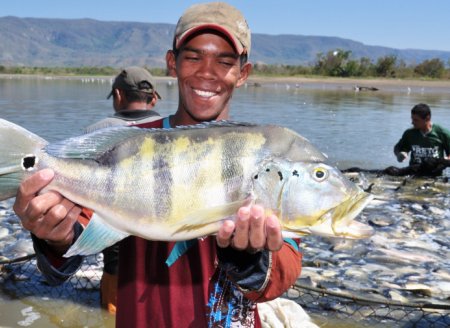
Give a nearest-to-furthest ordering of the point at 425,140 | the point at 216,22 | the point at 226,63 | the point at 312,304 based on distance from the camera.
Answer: the point at 216,22 → the point at 226,63 → the point at 312,304 → the point at 425,140

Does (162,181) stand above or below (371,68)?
below

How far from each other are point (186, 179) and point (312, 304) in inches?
149

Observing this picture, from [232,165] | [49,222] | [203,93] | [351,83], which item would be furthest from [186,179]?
[351,83]

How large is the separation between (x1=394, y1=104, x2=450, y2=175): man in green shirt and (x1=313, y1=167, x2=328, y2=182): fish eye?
1096 centimetres

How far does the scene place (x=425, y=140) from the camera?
12961mm

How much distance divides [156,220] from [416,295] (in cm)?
467

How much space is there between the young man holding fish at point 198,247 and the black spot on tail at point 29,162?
0.19 feet

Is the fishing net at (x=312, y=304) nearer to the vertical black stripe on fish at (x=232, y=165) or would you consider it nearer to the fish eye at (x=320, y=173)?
the fish eye at (x=320, y=173)

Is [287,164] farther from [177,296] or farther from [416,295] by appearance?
[416,295]

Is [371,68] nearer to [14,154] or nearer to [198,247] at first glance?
[198,247]

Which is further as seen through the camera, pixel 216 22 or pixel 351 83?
pixel 351 83

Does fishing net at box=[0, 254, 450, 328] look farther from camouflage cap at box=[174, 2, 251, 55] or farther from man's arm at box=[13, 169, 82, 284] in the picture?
camouflage cap at box=[174, 2, 251, 55]

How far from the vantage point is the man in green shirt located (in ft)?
41.6

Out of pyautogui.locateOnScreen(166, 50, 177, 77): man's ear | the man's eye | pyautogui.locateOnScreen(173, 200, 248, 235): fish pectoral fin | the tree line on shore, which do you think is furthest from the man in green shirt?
the tree line on shore
